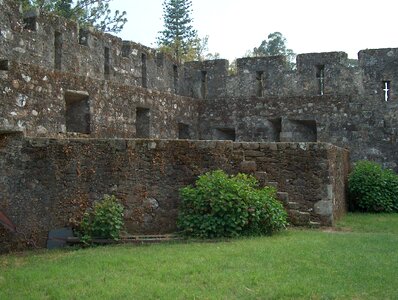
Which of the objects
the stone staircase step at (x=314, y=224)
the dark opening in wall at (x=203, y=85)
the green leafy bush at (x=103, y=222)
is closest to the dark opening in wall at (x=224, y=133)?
the dark opening in wall at (x=203, y=85)

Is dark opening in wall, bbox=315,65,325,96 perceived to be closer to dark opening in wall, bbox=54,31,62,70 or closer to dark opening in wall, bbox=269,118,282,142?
dark opening in wall, bbox=269,118,282,142

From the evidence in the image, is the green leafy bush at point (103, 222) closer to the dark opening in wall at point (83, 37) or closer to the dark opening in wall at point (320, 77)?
the dark opening in wall at point (83, 37)

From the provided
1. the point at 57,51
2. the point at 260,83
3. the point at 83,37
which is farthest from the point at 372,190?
the point at 57,51

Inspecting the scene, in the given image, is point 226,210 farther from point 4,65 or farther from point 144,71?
point 144,71

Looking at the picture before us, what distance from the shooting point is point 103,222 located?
9289mm

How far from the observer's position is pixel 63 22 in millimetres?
12867

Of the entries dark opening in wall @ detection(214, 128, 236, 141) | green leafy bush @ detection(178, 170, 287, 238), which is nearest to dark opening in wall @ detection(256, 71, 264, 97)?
dark opening in wall @ detection(214, 128, 236, 141)

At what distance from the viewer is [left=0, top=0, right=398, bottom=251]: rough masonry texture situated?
9.56 m

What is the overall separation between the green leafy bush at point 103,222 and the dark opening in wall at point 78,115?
2697 mm

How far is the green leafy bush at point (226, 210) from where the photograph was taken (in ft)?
30.3

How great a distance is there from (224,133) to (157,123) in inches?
152

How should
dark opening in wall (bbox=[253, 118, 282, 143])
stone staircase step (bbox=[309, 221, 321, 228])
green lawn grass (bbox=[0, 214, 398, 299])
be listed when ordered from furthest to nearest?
dark opening in wall (bbox=[253, 118, 282, 143]), stone staircase step (bbox=[309, 221, 321, 228]), green lawn grass (bbox=[0, 214, 398, 299])

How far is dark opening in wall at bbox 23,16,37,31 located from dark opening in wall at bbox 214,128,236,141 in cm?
670

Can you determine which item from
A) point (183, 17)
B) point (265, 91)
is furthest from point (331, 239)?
point (183, 17)
